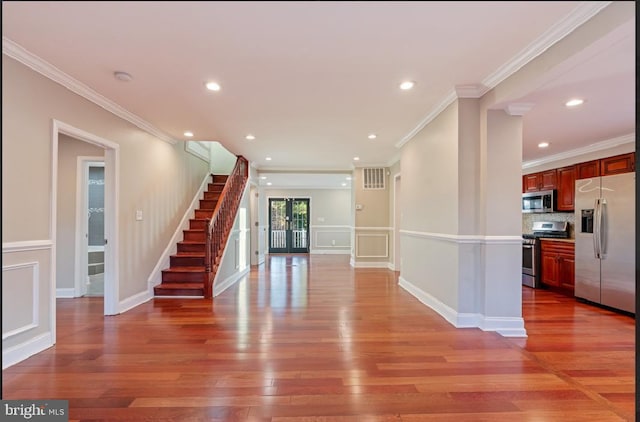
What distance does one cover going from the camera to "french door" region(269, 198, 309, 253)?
1148 centimetres

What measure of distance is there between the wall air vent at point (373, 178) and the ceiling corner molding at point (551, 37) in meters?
4.81

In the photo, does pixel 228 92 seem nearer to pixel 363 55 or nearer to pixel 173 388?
pixel 363 55

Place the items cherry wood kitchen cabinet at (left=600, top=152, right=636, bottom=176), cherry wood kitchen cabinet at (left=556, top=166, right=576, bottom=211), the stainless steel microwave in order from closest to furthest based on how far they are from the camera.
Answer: cherry wood kitchen cabinet at (left=600, top=152, right=636, bottom=176) → cherry wood kitchen cabinet at (left=556, top=166, right=576, bottom=211) → the stainless steel microwave

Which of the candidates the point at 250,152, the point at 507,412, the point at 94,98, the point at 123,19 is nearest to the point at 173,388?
the point at 507,412

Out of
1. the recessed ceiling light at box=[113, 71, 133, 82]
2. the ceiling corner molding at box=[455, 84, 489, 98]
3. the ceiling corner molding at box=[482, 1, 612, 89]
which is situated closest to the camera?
the ceiling corner molding at box=[482, 1, 612, 89]

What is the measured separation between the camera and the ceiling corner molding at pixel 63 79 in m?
2.43

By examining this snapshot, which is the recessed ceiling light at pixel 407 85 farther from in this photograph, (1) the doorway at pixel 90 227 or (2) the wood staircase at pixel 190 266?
(1) the doorway at pixel 90 227

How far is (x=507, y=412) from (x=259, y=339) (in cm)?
200

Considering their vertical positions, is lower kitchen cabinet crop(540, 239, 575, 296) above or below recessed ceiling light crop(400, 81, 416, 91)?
below

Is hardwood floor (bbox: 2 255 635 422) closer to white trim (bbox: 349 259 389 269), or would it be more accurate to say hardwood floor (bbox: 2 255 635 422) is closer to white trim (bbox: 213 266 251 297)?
white trim (bbox: 213 266 251 297)

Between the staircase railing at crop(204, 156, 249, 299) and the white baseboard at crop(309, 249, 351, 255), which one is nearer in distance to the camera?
the staircase railing at crop(204, 156, 249, 299)

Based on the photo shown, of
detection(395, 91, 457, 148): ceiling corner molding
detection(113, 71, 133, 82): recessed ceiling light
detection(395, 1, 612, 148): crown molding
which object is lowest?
detection(395, 91, 457, 148): ceiling corner molding

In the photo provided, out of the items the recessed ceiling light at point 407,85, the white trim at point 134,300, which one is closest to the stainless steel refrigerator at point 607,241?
the recessed ceiling light at point 407,85

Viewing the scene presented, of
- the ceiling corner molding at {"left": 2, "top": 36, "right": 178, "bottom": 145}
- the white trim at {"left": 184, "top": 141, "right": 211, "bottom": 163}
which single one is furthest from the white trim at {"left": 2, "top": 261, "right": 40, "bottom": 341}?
the white trim at {"left": 184, "top": 141, "right": 211, "bottom": 163}
